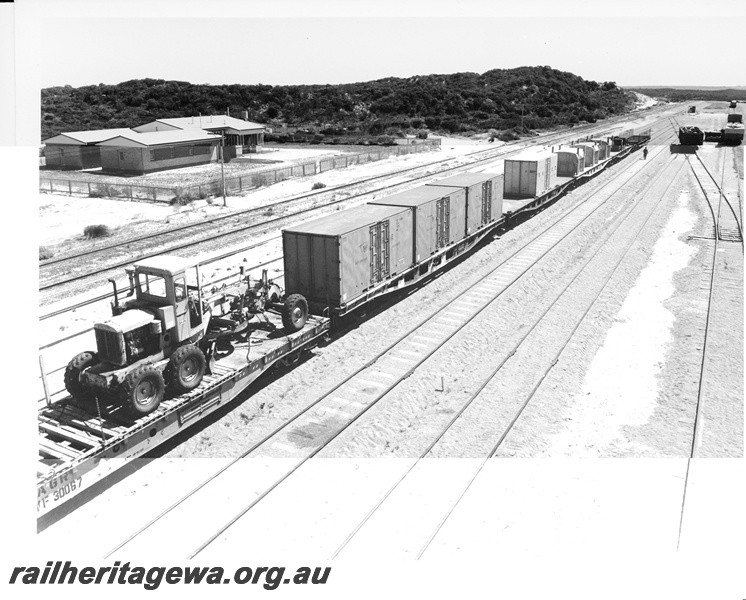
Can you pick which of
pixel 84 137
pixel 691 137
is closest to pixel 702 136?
pixel 691 137

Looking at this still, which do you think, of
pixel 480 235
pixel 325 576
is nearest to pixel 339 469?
pixel 325 576

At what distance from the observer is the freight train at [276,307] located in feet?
39.1

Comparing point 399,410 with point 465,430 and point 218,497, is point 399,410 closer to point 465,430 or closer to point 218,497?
point 465,430

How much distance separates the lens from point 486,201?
94.6 feet

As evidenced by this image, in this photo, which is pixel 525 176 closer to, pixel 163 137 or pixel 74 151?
pixel 163 137

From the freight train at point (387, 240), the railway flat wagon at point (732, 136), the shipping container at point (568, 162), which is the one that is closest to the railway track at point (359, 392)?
the freight train at point (387, 240)

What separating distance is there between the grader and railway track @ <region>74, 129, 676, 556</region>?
2.10 meters

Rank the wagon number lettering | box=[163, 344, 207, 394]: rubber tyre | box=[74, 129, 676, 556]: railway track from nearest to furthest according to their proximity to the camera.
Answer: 1. the wagon number lettering
2. box=[74, 129, 676, 556]: railway track
3. box=[163, 344, 207, 394]: rubber tyre

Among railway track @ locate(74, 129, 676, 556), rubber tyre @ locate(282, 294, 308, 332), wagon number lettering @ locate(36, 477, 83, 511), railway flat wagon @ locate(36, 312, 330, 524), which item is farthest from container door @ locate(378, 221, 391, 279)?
wagon number lettering @ locate(36, 477, 83, 511)

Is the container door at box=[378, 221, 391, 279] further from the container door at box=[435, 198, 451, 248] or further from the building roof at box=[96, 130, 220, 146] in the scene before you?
the building roof at box=[96, 130, 220, 146]

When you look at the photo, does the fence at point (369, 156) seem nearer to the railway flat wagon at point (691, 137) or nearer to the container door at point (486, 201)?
the railway flat wagon at point (691, 137)

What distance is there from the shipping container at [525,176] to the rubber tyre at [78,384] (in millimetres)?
26770

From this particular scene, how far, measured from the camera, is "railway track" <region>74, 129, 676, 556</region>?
35.9 feet

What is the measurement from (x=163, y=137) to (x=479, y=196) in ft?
119
